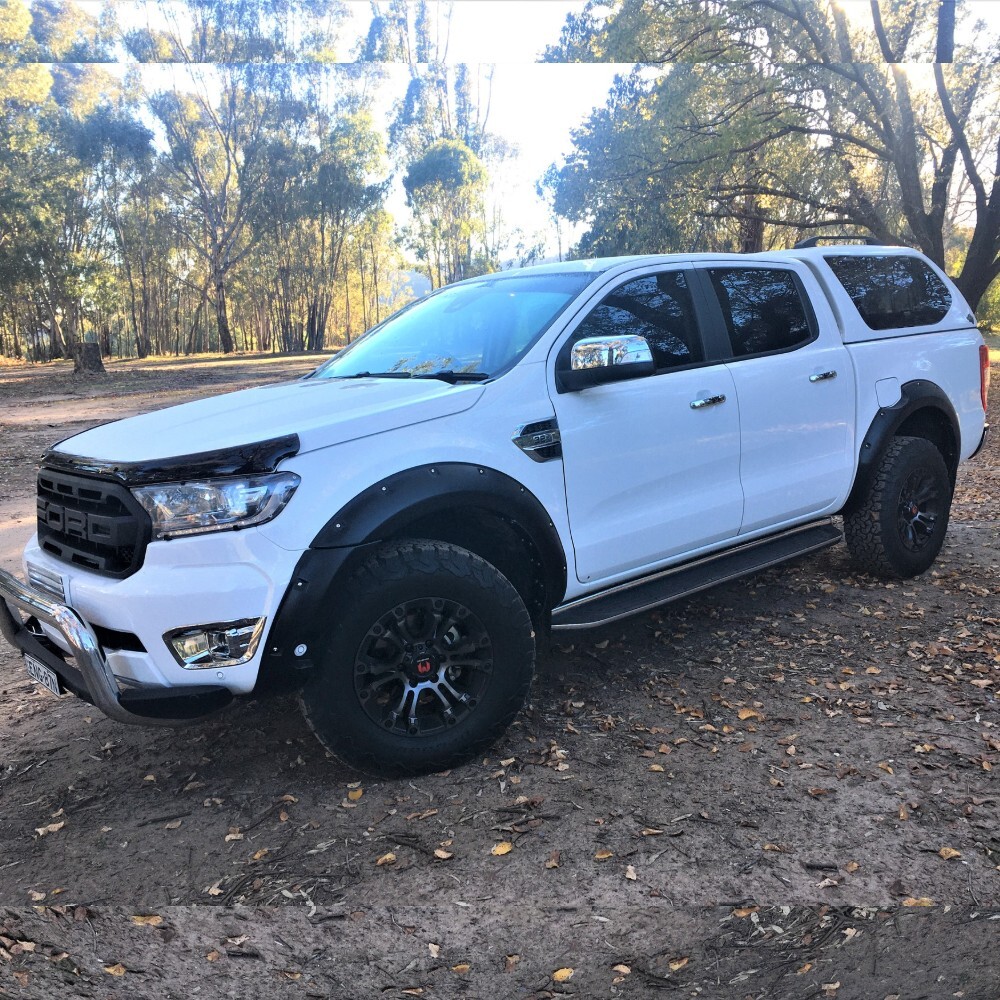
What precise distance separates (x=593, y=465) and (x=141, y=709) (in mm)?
1913

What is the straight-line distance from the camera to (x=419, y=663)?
3.21m

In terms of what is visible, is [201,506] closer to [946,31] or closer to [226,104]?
[946,31]

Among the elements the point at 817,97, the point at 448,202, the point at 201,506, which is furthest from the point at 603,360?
the point at 448,202

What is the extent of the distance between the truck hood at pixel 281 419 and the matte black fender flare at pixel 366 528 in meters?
0.22

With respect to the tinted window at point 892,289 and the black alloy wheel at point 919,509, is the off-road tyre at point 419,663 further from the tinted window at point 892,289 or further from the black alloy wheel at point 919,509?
the tinted window at point 892,289

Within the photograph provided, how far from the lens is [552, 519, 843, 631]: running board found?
368cm

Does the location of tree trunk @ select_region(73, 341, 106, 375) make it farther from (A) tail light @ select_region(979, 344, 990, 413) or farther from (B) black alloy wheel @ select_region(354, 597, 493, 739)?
(B) black alloy wheel @ select_region(354, 597, 493, 739)

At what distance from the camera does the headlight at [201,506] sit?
2.87 metres

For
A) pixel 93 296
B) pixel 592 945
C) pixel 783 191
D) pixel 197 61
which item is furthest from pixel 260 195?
pixel 592 945

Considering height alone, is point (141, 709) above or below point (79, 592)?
below

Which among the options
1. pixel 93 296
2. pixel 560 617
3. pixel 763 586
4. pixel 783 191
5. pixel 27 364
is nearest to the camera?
pixel 560 617

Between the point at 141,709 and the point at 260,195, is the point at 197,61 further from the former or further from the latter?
the point at 141,709

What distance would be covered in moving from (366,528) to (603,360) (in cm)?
125

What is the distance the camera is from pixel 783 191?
16.4m
